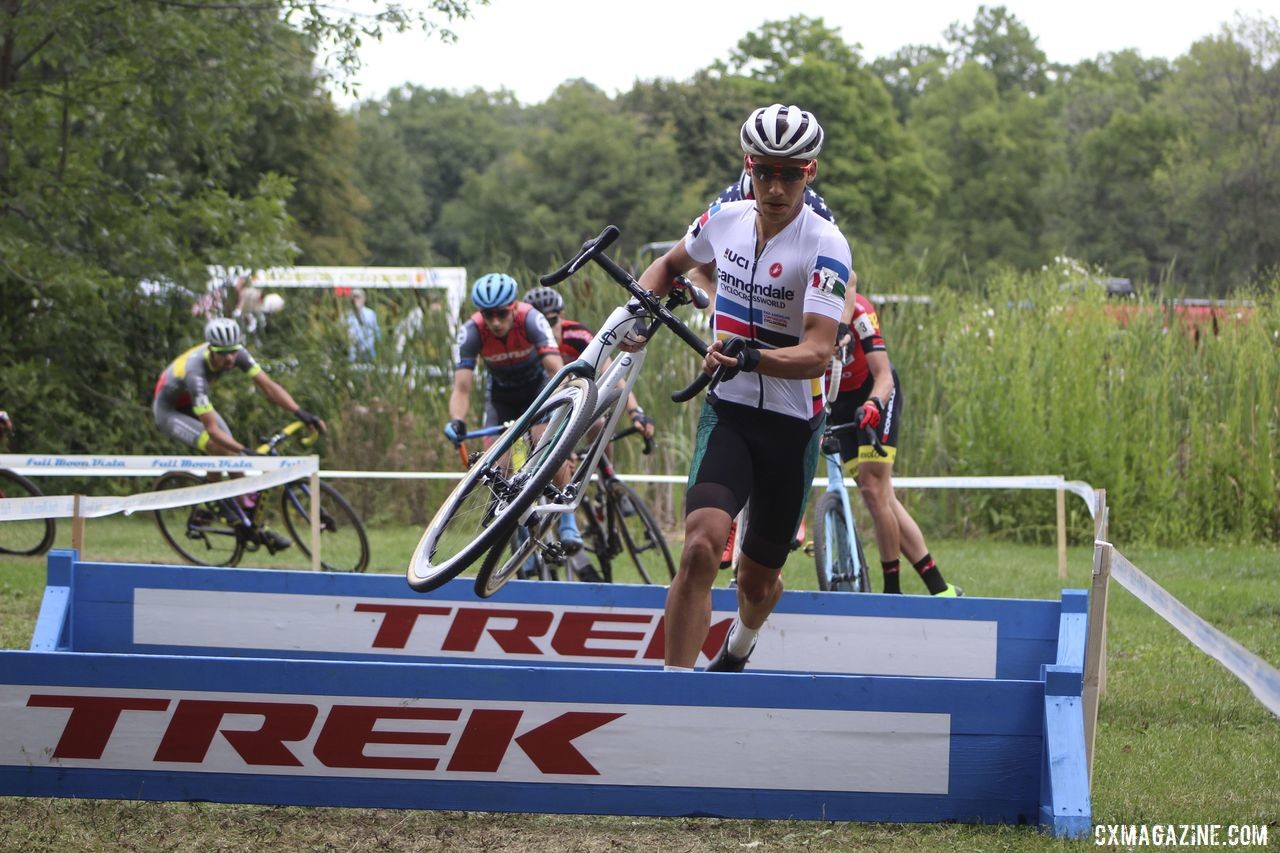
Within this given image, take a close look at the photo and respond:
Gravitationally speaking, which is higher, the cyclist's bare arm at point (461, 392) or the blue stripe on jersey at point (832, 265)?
the blue stripe on jersey at point (832, 265)

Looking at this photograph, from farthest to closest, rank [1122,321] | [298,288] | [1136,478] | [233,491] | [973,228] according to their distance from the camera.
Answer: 1. [973,228]
2. [298,288]
3. [1122,321]
4. [1136,478]
5. [233,491]

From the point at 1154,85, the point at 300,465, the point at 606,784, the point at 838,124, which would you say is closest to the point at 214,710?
the point at 606,784

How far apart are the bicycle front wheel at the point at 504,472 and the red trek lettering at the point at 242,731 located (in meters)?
1.09

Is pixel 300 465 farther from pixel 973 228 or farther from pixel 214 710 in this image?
pixel 973 228

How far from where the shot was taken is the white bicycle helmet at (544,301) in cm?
981

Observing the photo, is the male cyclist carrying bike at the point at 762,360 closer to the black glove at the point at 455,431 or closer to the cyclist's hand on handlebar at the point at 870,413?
the cyclist's hand on handlebar at the point at 870,413

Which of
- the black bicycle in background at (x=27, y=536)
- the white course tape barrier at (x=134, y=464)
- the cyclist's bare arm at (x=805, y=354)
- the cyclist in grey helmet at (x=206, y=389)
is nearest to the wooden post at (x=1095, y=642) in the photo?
the cyclist's bare arm at (x=805, y=354)

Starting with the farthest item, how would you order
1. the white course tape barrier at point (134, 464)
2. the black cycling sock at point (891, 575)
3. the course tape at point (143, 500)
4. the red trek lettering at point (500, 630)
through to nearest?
the white course tape barrier at point (134, 464)
the black cycling sock at point (891, 575)
the red trek lettering at point (500, 630)
the course tape at point (143, 500)

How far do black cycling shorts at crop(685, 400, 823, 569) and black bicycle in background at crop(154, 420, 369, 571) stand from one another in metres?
6.76

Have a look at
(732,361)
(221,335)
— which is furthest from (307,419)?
(732,361)

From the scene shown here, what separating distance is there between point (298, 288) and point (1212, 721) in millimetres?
15598

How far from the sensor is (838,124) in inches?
2504

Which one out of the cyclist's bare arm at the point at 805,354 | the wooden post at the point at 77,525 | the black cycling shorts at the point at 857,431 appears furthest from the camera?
the black cycling shorts at the point at 857,431

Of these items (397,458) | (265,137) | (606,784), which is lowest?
(397,458)
